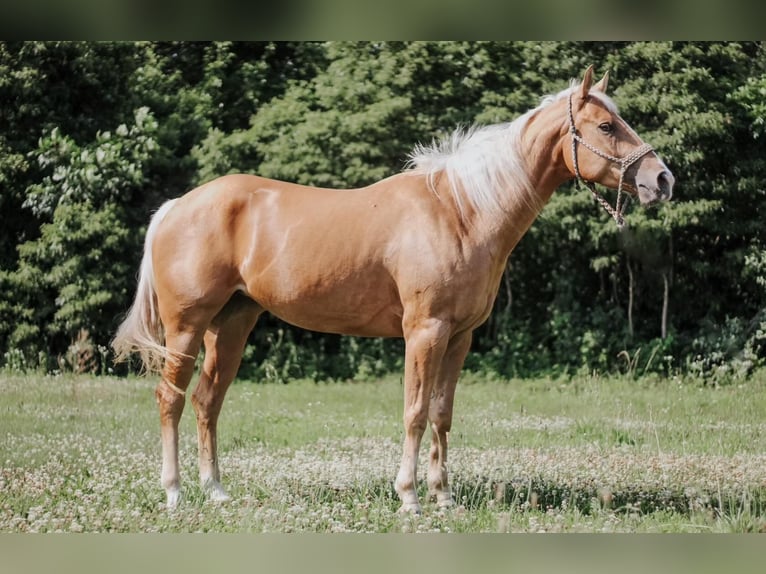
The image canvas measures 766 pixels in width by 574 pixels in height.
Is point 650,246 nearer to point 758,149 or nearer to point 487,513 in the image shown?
point 758,149

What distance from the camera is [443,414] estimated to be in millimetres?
6129

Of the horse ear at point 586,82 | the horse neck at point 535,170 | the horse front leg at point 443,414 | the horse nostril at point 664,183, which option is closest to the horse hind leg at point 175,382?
the horse front leg at point 443,414

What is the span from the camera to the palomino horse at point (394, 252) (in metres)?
5.78

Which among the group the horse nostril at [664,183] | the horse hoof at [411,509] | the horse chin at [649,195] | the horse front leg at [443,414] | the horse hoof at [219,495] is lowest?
the horse hoof at [219,495]

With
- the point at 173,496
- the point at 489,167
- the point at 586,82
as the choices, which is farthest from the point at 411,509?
the point at 586,82

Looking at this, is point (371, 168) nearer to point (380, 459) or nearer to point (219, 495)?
point (380, 459)

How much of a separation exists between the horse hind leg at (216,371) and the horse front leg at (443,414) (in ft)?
5.06

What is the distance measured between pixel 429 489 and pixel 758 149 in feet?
30.2

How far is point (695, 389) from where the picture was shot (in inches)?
450

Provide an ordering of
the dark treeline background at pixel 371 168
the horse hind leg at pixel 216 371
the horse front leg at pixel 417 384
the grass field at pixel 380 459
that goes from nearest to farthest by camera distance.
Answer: the grass field at pixel 380 459 → the horse front leg at pixel 417 384 → the horse hind leg at pixel 216 371 → the dark treeline background at pixel 371 168

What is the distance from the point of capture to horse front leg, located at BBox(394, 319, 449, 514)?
18.8ft

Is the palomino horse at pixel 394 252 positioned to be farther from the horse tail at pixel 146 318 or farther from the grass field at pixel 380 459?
the grass field at pixel 380 459

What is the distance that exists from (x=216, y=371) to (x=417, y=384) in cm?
167
